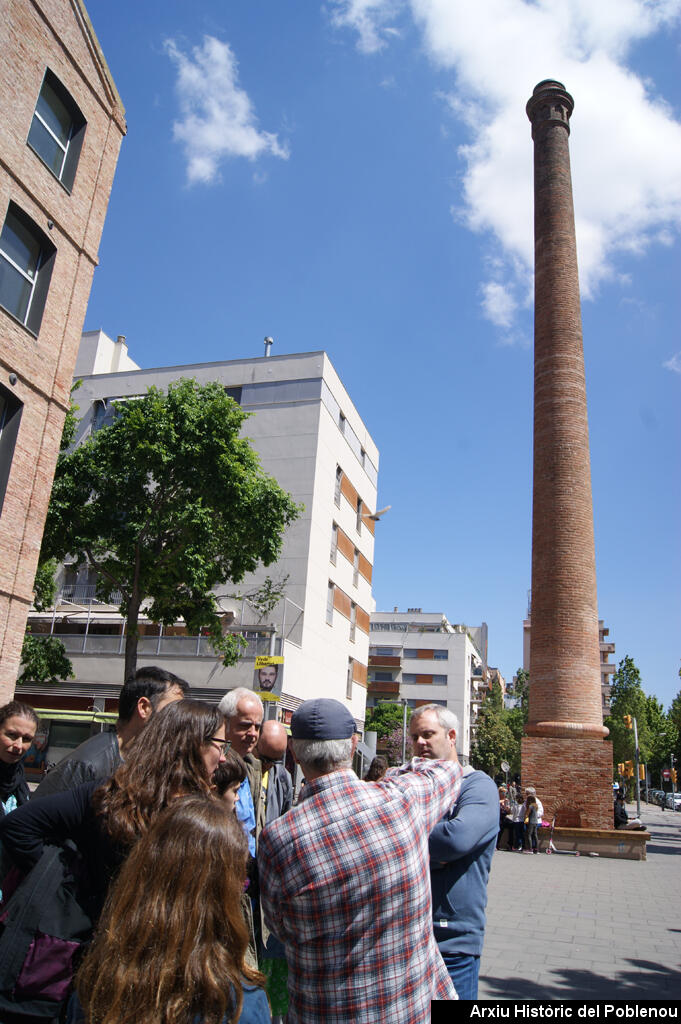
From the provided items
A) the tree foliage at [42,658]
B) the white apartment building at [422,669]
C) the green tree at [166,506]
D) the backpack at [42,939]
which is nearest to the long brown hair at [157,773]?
the backpack at [42,939]

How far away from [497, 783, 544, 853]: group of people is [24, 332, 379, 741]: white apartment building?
24.6 feet

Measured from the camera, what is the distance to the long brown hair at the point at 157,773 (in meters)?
2.26

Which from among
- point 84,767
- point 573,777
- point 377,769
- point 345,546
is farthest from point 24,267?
point 345,546

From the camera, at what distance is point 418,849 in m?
2.22

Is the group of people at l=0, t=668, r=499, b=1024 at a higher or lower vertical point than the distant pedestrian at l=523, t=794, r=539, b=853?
higher

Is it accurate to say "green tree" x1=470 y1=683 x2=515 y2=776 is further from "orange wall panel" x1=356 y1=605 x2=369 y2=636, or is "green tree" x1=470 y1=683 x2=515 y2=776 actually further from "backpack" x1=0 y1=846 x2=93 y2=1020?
"backpack" x1=0 y1=846 x2=93 y2=1020

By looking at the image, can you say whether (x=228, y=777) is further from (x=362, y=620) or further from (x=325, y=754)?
(x=362, y=620)

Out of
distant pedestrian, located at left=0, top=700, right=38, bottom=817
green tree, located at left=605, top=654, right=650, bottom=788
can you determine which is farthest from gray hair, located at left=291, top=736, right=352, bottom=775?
green tree, located at left=605, top=654, right=650, bottom=788

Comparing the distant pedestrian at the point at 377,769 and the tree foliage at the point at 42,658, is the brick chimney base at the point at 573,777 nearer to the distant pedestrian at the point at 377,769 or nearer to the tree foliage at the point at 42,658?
the distant pedestrian at the point at 377,769

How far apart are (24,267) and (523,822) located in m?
16.7

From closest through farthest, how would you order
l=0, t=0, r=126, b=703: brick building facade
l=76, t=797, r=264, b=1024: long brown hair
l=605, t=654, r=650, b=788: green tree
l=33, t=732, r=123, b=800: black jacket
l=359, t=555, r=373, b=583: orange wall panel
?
l=76, t=797, r=264, b=1024: long brown hair → l=33, t=732, r=123, b=800: black jacket → l=0, t=0, r=126, b=703: brick building facade → l=359, t=555, r=373, b=583: orange wall panel → l=605, t=654, r=650, b=788: green tree

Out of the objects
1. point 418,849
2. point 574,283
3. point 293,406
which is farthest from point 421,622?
point 418,849

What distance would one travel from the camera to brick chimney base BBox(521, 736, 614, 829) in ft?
59.2

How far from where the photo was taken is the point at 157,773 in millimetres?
2361
